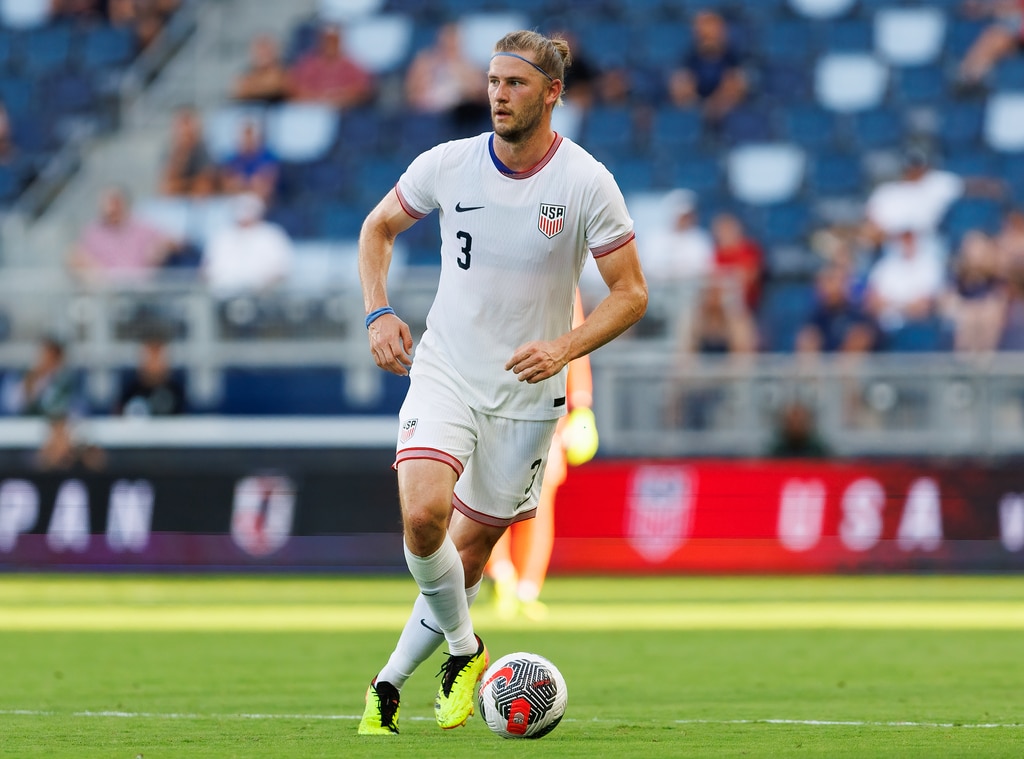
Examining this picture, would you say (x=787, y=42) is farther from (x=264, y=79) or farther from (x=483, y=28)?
(x=264, y=79)

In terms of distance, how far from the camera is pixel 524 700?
699 cm

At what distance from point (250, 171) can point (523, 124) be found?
46.9 ft

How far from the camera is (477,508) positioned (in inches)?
292

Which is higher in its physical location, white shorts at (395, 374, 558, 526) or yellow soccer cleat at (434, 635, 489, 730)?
white shorts at (395, 374, 558, 526)

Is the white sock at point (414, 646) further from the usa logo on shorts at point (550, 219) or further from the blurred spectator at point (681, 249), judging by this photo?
the blurred spectator at point (681, 249)

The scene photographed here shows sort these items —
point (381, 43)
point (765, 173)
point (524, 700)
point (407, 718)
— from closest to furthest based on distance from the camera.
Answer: point (524, 700), point (407, 718), point (765, 173), point (381, 43)

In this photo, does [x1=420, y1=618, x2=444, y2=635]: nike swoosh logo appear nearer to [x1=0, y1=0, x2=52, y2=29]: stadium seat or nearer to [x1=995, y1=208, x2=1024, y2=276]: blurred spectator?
[x1=995, y1=208, x2=1024, y2=276]: blurred spectator

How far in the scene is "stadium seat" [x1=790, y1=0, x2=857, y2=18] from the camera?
2278 centimetres

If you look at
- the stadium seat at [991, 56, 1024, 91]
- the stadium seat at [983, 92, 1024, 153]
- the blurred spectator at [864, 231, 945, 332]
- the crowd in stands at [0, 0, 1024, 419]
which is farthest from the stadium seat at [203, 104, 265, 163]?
the stadium seat at [991, 56, 1024, 91]

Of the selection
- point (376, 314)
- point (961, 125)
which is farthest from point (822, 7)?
point (376, 314)

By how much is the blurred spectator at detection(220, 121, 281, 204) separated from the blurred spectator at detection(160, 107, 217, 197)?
0.55ft

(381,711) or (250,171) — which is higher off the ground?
(250,171)

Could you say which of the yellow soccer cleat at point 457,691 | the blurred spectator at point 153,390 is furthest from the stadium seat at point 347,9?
the yellow soccer cleat at point 457,691

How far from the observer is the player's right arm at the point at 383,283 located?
7016 mm
